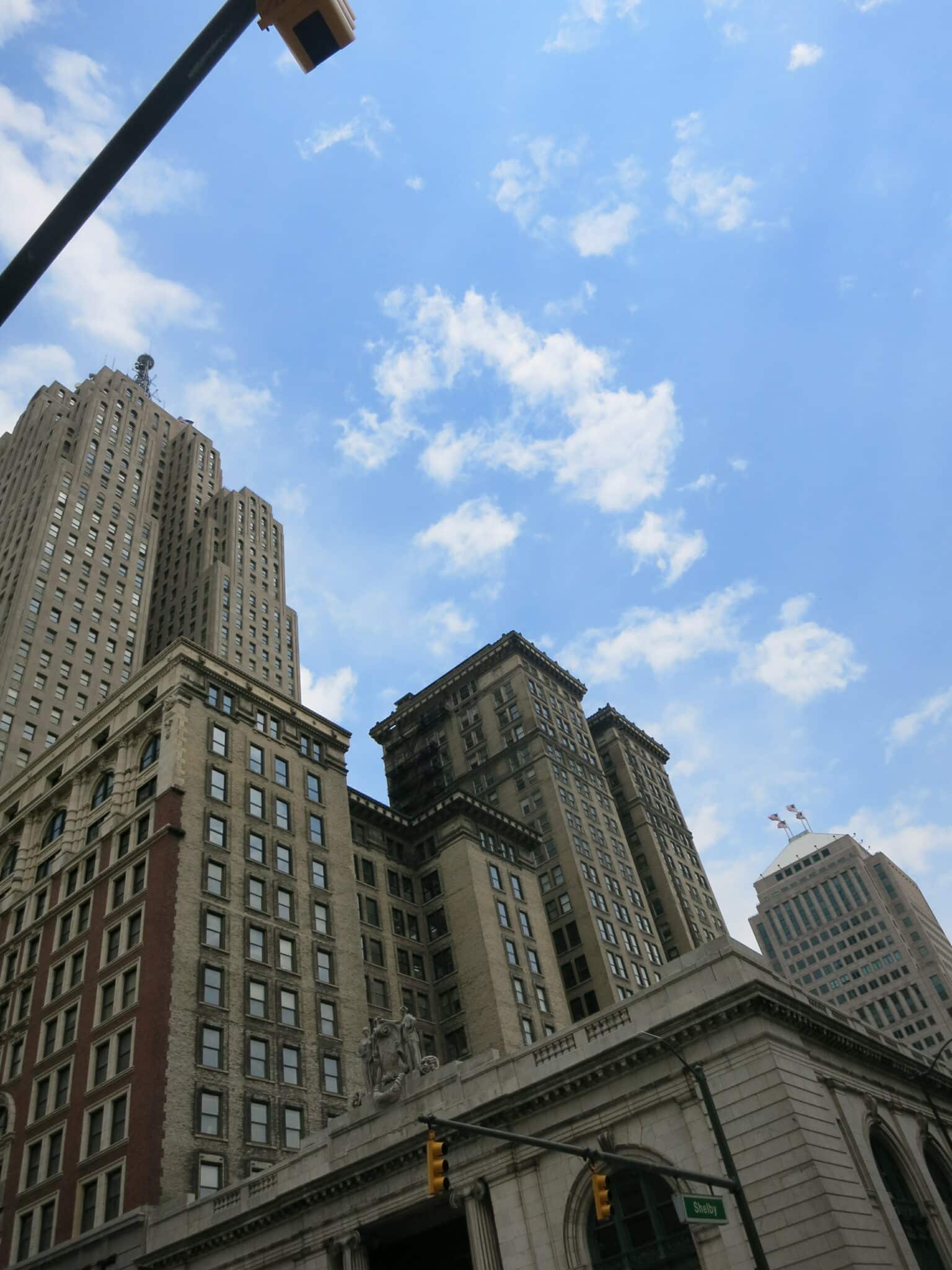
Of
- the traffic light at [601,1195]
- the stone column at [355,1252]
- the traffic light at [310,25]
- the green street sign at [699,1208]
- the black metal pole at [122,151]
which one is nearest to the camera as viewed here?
the traffic light at [310,25]

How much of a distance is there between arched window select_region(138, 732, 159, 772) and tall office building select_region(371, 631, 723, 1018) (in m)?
31.0

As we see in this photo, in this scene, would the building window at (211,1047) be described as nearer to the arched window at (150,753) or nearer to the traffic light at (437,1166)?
the arched window at (150,753)

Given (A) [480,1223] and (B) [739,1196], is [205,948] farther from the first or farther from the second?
(B) [739,1196]

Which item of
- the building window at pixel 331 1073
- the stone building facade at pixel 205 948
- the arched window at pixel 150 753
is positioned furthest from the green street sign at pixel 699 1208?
the arched window at pixel 150 753

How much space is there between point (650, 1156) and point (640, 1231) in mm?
2410

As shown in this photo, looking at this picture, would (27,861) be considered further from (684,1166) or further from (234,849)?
(684,1166)

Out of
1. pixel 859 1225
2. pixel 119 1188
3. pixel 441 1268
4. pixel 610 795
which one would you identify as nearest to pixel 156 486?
pixel 610 795

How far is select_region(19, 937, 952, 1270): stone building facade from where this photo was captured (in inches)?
1085

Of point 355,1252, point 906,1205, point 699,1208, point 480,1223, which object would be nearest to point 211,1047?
point 355,1252

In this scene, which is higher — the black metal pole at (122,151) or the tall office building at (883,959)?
the tall office building at (883,959)

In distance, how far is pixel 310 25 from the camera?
7129 millimetres

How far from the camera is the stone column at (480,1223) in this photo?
3209 cm

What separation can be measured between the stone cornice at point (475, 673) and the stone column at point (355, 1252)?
77425 millimetres

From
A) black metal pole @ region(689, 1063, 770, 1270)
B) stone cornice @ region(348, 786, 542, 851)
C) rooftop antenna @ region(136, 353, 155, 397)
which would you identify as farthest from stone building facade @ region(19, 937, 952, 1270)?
rooftop antenna @ region(136, 353, 155, 397)
